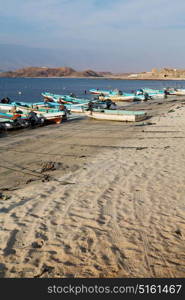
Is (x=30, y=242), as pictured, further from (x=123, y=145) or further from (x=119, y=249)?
(x=123, y=145)

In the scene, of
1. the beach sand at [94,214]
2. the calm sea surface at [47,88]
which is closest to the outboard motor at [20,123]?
the beach sand at [94,214]

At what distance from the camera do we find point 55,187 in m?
8.34

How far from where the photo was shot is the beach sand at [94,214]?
4.75 metres

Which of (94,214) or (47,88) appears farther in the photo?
(47,88)

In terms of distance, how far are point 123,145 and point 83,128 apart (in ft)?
25.0

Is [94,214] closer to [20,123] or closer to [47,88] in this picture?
[20,123]

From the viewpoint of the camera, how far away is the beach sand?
475 cm

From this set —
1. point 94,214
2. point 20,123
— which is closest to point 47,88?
point 20,123

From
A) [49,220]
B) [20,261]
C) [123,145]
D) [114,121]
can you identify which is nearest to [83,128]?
[114,121]

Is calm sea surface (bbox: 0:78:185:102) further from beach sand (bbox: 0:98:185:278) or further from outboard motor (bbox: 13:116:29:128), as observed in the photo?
beach sand (bbox: 0:98:185:278)

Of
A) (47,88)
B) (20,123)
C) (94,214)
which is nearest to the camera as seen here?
(94,214)

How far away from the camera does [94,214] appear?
21.2 feet

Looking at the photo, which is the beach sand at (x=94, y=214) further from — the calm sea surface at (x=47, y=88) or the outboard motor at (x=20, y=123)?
the calm sea surface at (x=47, y=88)

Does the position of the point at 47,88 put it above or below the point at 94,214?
above
